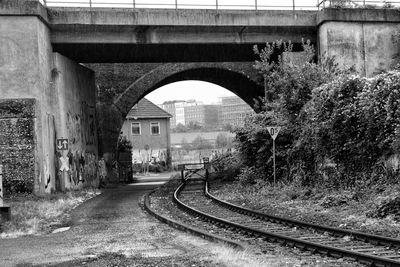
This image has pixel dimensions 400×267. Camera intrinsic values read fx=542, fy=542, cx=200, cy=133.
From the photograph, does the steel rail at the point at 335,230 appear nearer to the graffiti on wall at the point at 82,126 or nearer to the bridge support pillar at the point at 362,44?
the bridge support pillar at the point at 362,44

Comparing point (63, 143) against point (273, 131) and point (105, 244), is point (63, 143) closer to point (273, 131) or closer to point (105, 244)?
point (273, 131)

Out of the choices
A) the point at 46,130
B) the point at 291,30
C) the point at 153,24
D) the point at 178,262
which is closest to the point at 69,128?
the point at 46,130

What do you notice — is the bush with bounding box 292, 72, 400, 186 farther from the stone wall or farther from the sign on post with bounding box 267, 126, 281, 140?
the stone wall

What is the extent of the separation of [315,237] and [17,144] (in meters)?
13.7

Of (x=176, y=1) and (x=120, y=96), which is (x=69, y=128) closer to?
(x=176, y=1)

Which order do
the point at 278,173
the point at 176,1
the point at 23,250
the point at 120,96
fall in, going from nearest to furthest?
1. the point at 23,250
2. the point at 278,173
3. the point at 176,1
4. the point at 120,96

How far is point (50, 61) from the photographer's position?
2327 cm

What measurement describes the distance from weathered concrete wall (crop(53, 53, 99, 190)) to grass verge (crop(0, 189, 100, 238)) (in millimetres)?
2373

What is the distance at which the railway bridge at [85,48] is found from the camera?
68.7 ft

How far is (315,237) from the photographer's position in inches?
421

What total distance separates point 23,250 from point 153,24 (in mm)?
14537

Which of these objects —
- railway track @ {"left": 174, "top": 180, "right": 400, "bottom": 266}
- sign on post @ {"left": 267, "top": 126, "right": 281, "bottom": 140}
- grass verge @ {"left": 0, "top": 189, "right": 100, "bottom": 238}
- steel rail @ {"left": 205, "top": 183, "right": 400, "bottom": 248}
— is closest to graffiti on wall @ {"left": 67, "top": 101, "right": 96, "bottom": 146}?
grass verge @ {"left": 0, "top": 189, "right": 100, "bottom": 238}

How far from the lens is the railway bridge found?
2095 cm

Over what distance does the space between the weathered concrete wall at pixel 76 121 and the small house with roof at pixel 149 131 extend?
36.8m
